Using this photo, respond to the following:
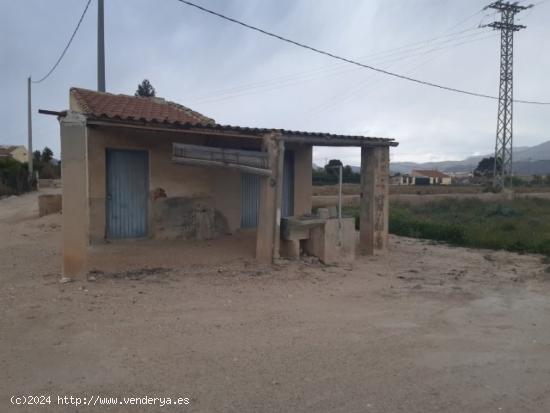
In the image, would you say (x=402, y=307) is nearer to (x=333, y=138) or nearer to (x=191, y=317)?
(x=191, y=317)

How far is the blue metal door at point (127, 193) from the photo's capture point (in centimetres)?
1069

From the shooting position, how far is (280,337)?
18.1 feet

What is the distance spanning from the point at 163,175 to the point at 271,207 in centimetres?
299

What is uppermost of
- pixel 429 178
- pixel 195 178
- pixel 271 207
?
pixel 429 178

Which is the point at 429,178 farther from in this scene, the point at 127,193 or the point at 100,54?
the point at 127,193

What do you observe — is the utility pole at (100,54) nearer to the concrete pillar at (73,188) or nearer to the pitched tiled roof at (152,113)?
the pitched tiled roof at (152,113)

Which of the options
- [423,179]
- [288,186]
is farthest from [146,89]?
[423,179]

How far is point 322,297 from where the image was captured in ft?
24.5

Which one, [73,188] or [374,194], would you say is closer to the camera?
[73,188]

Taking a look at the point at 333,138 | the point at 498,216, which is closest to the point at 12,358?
the point at 333,138

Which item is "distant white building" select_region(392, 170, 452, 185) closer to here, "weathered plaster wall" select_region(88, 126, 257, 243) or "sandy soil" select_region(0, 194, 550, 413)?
"weathered plaster wall" select_region(88, 126, 257, 243)

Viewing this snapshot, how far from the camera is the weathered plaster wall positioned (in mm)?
10352

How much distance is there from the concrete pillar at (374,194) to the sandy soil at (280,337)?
190cm

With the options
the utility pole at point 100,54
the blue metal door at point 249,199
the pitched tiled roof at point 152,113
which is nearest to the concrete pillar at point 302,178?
the blue metal door at point 249,199
